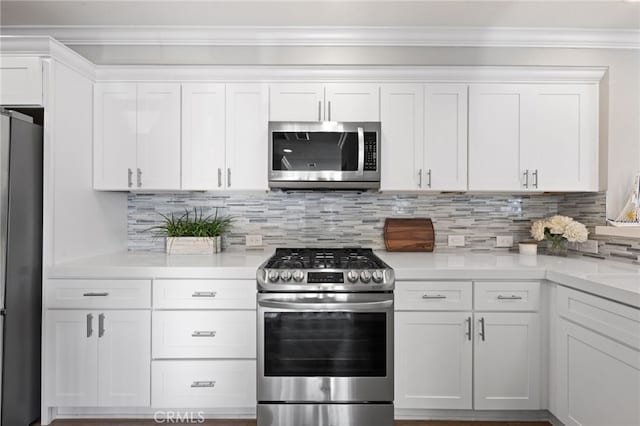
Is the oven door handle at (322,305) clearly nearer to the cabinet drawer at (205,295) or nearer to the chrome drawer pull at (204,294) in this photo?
the cabinet drawer at (205,295)

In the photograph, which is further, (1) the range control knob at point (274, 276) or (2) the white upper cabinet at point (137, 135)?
(2) the white upper cabinet at point (137, 135)

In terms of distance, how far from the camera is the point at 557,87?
8.69 feet

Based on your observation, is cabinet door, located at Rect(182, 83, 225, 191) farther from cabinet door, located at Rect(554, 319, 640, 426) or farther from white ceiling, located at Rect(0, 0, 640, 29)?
cabinet door, located at Rect(554, 319, 640, 426)

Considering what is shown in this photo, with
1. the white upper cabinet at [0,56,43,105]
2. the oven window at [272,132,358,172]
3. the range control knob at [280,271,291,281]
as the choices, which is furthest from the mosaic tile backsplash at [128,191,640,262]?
the white upper cabinet at [0,56,43,105]

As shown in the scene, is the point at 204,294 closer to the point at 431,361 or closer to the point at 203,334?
the point at 203,334

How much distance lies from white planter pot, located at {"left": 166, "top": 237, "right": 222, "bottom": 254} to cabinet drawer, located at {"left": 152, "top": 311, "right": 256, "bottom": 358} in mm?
622

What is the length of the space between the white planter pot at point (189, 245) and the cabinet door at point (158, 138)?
0.39 m

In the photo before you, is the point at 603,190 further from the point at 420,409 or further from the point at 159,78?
the point at 159,78

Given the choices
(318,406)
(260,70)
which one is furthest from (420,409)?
(260,70)

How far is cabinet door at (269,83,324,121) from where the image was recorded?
2645mm

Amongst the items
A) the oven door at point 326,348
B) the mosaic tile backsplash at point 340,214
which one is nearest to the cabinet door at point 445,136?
the mosaic tile backsplash at point 340,214

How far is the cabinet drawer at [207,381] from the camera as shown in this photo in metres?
2.24

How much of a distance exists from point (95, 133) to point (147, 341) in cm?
139

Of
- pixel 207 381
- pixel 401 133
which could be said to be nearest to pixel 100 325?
pixel 207 381
